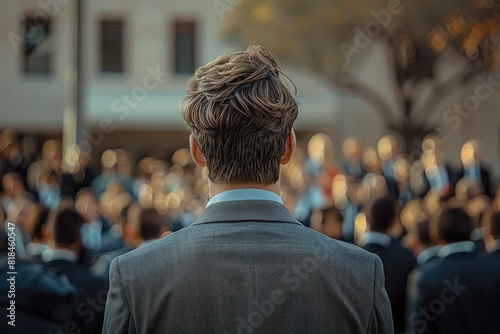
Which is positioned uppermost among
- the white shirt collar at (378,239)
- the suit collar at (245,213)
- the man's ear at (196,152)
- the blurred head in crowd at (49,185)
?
the man's ear at (196,152)

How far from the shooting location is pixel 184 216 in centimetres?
1050

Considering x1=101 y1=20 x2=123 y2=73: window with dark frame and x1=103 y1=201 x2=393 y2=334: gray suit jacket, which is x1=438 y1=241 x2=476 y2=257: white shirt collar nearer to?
x1=103 y1=201 x2=393 y2=334: gray suit jacket

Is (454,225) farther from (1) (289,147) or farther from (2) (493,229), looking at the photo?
(1) (289,147)

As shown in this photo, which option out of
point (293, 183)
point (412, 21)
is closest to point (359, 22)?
point (412, 21)

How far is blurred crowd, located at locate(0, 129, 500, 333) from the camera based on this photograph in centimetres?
527

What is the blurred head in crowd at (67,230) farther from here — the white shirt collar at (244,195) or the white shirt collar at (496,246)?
the white shirt collar at (244,195)

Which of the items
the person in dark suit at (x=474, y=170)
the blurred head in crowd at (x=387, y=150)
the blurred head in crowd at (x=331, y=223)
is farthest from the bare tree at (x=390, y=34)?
the blurred head in crowd at (x=331, y=223)

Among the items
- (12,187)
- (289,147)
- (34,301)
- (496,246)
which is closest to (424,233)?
Result: (496,246)

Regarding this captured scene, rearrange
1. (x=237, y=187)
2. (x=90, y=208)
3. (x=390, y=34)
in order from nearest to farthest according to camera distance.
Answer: (x=237, y=187) → (x=90, y=208) → (x=390, y=34)

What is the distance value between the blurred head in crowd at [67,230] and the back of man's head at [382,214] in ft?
6.12

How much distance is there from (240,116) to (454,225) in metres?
3.59

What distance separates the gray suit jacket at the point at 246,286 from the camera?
215cm

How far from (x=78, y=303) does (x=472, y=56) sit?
72.1 feet

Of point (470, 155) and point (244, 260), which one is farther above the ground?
point (244, 260)
